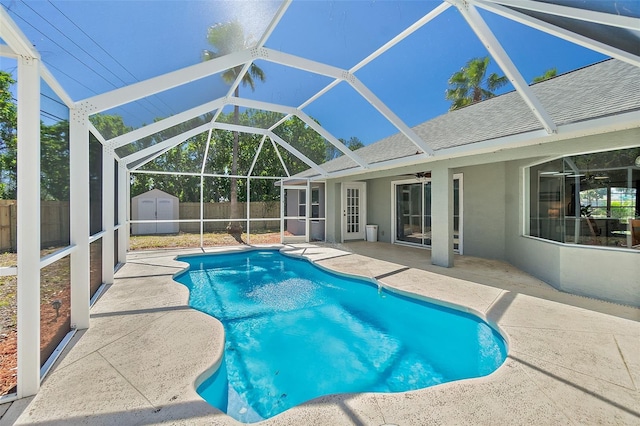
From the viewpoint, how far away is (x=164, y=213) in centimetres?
1591

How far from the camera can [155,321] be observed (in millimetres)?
4086

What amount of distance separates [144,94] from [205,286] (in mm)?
4281

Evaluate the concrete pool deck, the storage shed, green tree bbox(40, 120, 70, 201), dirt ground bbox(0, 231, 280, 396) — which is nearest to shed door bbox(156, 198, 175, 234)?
the storage shed

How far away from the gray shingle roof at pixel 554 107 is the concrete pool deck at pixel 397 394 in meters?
3.05

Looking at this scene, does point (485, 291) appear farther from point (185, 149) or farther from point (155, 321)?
point (185, 149)

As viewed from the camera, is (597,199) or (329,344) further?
(597,199)

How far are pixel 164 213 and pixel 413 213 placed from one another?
508 inches

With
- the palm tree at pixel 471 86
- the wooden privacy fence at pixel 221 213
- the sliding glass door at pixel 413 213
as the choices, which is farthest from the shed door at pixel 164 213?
the palm tree at pixel 471 86

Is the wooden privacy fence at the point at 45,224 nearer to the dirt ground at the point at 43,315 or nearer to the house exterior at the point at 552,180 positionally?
the dirt ground at the point at 43,315

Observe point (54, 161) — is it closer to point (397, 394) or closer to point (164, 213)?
point (397, 394)

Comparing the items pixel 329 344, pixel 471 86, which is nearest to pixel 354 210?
pixel 329 344

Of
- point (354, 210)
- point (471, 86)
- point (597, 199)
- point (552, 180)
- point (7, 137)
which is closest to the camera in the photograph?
point (7, 137)

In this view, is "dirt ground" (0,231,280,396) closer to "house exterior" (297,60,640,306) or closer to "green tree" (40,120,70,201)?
"green tree" (40,120,70,201)

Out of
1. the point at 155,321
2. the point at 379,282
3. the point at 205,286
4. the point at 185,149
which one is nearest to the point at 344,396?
the point at 155,321
